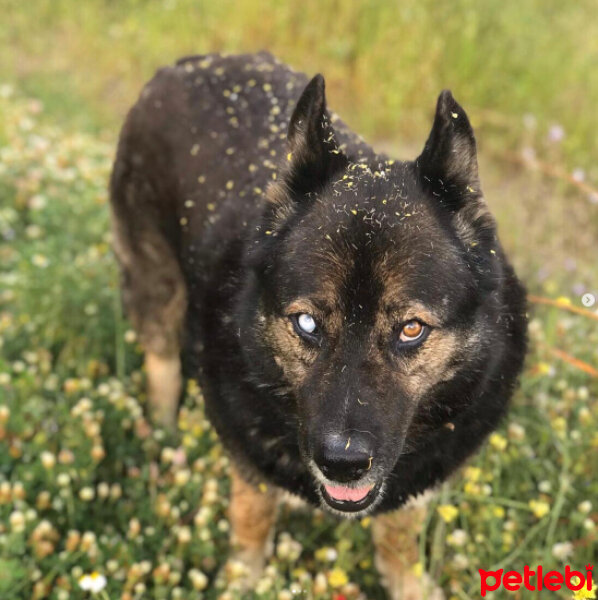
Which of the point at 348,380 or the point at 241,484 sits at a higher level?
the point at 348,380

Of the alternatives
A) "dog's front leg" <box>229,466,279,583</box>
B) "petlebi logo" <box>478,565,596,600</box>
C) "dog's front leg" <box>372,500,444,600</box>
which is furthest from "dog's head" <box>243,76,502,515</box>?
"petlebi logo" <box>478,565,596,600</box>

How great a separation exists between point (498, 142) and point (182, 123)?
3.89m

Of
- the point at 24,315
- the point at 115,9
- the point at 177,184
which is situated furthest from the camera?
the point at 115,9

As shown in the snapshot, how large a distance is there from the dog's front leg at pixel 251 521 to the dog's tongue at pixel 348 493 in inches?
24.8

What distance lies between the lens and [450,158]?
2361 millimetres

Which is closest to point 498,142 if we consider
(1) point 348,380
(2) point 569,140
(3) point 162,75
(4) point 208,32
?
(2) point 569,140

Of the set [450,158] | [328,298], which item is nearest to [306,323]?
[328,298]

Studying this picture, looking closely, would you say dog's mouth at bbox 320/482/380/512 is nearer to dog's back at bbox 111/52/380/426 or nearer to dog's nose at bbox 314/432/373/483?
dog's nose at bbox 314/432/373/483

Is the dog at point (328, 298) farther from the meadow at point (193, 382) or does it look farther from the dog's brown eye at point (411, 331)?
the meadow at point (193, 382)

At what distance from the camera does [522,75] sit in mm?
6797

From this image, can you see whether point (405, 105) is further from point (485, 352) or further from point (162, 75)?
point (485, 352)

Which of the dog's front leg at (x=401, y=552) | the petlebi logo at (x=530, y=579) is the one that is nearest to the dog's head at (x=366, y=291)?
the dog's front leg at (x=401, y=552)

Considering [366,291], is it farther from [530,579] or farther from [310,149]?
[530,579]

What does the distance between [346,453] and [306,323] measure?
45 centimetres
